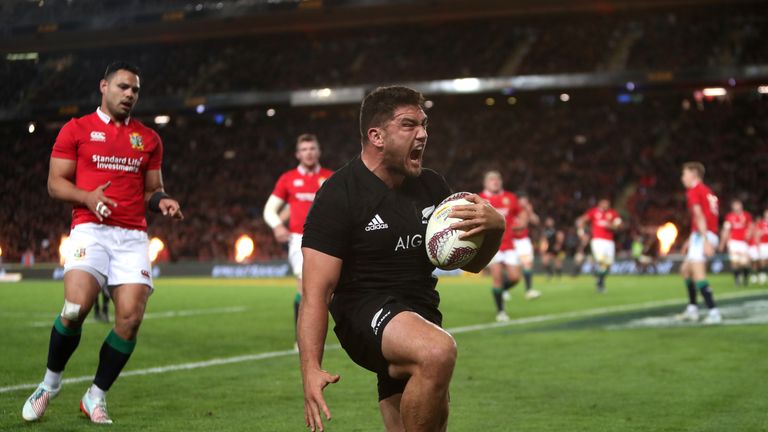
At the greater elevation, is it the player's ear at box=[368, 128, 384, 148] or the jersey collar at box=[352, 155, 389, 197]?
the player's ear at box=[368, 128, 384, 148]

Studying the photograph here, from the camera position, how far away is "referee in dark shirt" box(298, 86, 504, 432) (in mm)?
4273

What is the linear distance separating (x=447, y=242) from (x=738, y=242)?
2526cm

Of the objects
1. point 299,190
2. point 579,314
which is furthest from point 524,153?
point 299,190

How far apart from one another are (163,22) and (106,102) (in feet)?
118

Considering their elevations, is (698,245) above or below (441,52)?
below

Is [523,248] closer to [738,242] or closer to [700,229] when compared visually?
[738,242]

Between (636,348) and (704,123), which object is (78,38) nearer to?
(704,123)

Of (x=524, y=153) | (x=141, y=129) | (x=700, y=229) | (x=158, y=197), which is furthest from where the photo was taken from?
(x=524, y=153)

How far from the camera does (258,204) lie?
4516cm

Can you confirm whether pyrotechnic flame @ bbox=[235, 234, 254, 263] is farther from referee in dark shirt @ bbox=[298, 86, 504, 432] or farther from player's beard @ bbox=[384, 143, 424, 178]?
player's beard @ bbox=[384, 143, 424, 178]

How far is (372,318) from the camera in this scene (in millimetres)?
4539

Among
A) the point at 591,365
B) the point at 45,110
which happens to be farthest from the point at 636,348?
the point at 45,110

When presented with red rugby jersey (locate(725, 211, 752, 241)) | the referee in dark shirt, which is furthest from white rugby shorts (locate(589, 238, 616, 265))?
the referee in dark shirt

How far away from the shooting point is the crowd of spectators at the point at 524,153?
4038 centimetres
